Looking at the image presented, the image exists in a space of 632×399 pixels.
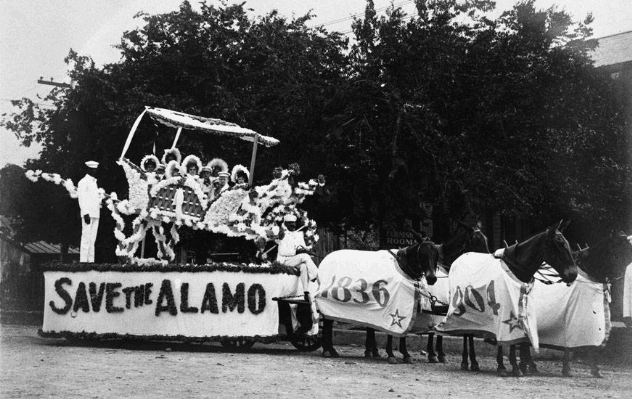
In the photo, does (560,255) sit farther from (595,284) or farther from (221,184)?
(221,184)

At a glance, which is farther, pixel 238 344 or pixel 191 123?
pixel 238 344

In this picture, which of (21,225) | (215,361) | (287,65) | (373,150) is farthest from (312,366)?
(21,225)

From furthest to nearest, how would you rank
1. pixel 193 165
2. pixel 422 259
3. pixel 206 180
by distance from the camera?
pixel 193 165 → pixel 206 180 → pixel 422 259

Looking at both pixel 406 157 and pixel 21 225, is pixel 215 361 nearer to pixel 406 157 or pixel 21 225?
pixel 406 157

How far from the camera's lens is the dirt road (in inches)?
388

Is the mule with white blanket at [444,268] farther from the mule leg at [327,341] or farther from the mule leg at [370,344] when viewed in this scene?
the mule leg at [327,341]

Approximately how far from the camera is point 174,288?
50.7ft

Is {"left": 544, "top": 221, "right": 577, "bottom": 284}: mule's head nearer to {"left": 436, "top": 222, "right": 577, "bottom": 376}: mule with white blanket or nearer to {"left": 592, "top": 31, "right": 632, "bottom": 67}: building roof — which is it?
{"left": 436, "top": 222, "right": 577, "bottom": 376}: mule with white blanket

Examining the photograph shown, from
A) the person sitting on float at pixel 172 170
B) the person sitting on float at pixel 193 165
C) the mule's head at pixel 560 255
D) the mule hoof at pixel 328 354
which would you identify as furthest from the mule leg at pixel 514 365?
the person sitting on float at pixel 172 170

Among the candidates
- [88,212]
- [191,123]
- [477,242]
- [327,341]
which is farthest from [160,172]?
[477,242]

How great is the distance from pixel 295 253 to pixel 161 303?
2.78m

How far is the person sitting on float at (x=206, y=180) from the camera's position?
55.9 feet

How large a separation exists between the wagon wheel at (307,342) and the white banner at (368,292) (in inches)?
42.1

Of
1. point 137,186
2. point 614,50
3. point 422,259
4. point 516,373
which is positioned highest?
point 614,50
